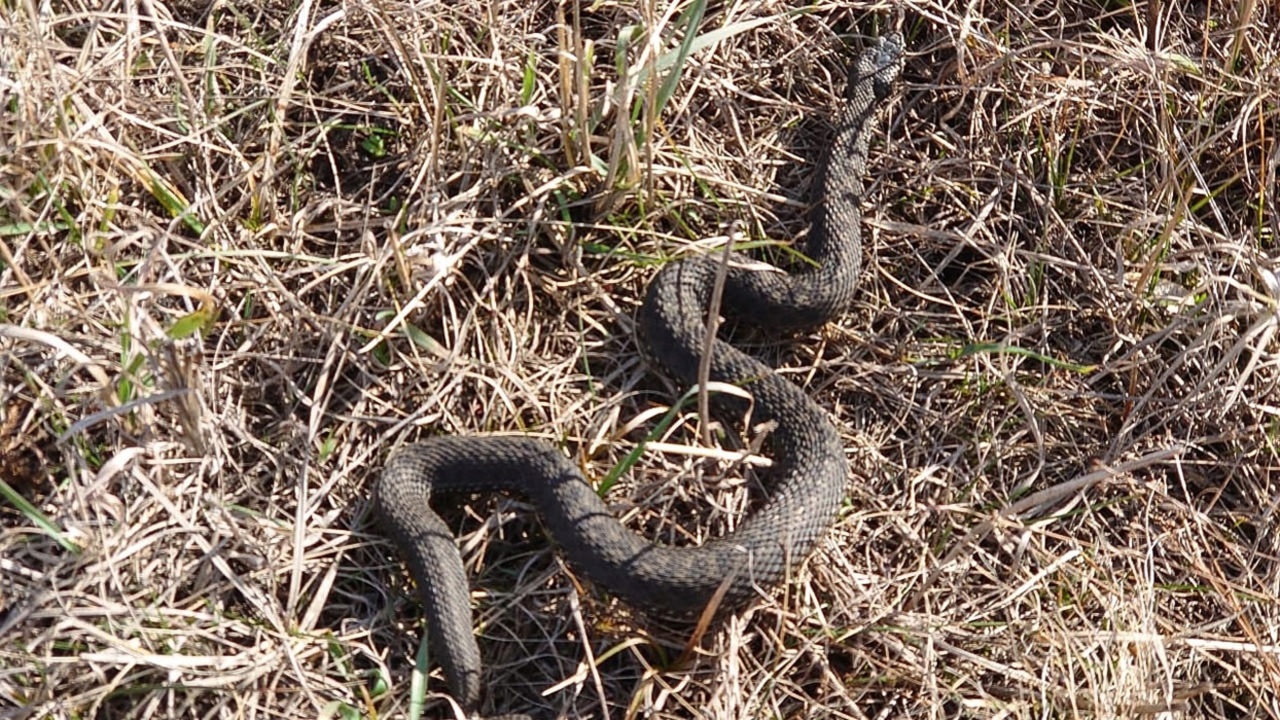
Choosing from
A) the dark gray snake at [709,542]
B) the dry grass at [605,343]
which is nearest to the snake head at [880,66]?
the dry grass at [605,343]

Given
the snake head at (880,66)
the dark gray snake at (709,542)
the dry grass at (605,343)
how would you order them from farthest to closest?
the snake head at (880,66), the dark gray snake at (709,542), the dry grass at (605,343)

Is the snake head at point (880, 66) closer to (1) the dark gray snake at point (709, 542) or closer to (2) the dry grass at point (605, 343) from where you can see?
(2) the dry grass at point (605, 343)

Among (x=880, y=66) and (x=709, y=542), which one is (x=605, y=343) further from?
(x=880, y=66)

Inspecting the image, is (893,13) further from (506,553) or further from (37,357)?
(37,357)

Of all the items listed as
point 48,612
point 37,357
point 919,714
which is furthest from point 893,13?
point 48,612

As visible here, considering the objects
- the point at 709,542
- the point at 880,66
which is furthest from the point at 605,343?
the point at 880,66

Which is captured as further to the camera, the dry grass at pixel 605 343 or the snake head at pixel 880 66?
the snake head at pixel 880 66

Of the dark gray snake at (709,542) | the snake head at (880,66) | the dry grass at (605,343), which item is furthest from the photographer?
the snake head at (880,66)
